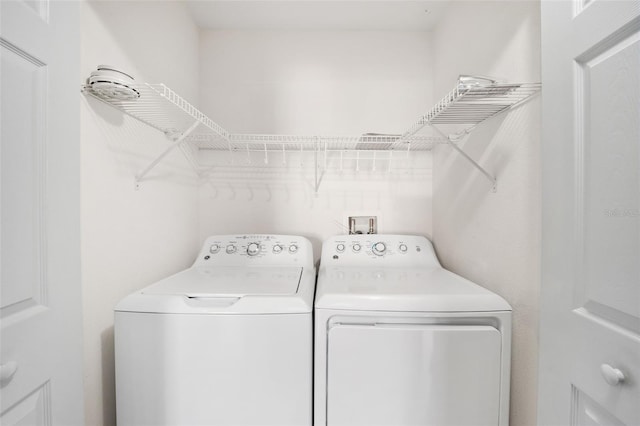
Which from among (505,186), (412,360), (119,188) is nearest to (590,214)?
(505,186)

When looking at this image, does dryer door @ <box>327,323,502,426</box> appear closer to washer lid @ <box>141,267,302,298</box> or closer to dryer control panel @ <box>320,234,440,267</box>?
washer lid @ <box>141,267,302,298</box>

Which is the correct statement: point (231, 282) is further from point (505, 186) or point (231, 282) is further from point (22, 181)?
point (505, 186)

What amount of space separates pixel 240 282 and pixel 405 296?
0.71 meters

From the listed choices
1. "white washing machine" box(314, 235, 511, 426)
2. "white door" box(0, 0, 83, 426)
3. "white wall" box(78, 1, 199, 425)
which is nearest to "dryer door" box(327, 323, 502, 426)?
"white washing machine" box(314, 235, 511, 426)

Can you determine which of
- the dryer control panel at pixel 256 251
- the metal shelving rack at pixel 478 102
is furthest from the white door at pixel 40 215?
the metal shelving rack at pixel 478 102

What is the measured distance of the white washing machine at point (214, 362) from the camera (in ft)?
3.14

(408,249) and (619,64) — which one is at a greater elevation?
(619,64)

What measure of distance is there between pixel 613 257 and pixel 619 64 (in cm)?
38

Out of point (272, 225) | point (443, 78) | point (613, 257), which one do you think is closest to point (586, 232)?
point (613, 257)

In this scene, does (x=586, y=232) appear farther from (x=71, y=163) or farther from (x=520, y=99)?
(x=71, y=163)

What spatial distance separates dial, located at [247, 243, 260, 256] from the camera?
5.22 ft

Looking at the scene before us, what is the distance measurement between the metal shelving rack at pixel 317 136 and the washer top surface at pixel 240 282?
503 millimetres

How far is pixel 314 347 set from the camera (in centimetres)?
100

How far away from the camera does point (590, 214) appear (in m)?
0.59
